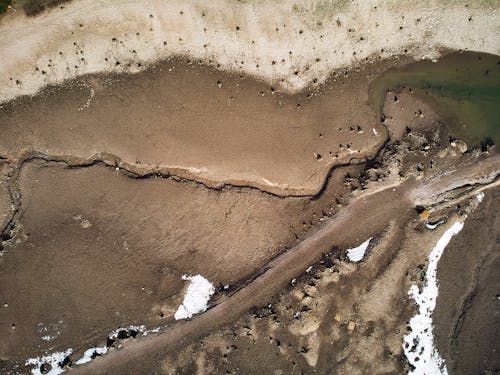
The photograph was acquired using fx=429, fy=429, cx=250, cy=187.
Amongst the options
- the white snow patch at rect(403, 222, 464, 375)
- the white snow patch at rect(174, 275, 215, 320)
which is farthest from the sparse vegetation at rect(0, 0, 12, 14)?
the white snow patch at rect(403, 222, 464, 375)

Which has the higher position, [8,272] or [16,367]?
[8,272]

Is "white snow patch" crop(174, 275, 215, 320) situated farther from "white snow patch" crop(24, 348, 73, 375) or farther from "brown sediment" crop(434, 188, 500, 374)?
"brown sediment" crop(434, 188, 500, 374)

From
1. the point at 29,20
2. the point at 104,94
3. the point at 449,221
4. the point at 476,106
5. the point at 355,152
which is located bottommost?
the point at 449,221

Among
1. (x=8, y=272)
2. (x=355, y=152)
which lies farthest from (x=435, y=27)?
(x=8, y=272)

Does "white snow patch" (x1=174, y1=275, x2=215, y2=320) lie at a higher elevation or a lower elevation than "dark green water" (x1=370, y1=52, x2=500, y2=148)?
lower

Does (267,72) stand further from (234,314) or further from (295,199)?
(234,314)

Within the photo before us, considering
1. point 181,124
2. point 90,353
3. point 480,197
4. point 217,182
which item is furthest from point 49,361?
point 480,197
